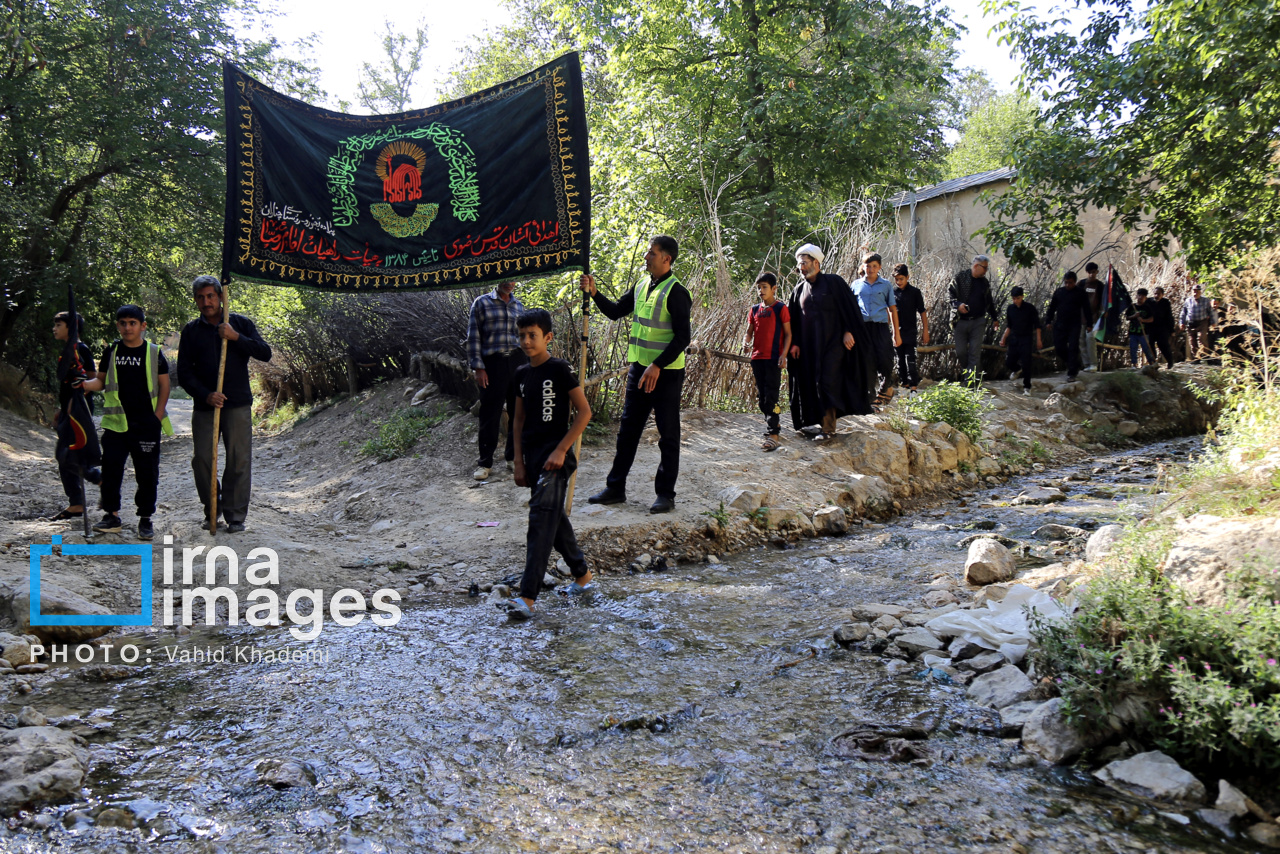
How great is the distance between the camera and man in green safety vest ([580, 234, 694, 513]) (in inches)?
222

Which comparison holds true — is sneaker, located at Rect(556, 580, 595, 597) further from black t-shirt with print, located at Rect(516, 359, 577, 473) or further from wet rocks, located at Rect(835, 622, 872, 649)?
wet rocks, located at Rect(835, 622, 872, 649)

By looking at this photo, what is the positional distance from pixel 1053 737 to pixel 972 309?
31.0ft

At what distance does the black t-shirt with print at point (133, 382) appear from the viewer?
5.33m

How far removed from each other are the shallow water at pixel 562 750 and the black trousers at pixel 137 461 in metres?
1.83

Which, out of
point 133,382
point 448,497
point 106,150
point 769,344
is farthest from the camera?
point 106,150

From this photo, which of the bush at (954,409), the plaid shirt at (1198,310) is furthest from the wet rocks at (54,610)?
the plaid shirt at (1198,310)

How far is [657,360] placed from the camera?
5672 mm

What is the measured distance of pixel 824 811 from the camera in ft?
7.65

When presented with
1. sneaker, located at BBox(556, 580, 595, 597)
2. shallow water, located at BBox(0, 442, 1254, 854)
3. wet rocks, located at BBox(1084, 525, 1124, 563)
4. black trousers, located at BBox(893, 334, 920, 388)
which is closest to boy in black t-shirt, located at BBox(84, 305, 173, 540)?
shallow water, located at BBox(0, 442, 1254, 854)

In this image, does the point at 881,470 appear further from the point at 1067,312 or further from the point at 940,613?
the point at 1067,312

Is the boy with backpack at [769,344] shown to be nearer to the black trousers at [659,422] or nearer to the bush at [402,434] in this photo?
the black trousers at [659,422]

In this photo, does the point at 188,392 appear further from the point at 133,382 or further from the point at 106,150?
the point at 106,150

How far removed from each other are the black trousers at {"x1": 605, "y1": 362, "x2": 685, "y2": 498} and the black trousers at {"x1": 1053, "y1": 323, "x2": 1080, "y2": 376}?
875 cm

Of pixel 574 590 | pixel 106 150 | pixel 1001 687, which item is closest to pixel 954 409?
pixel 574 590
